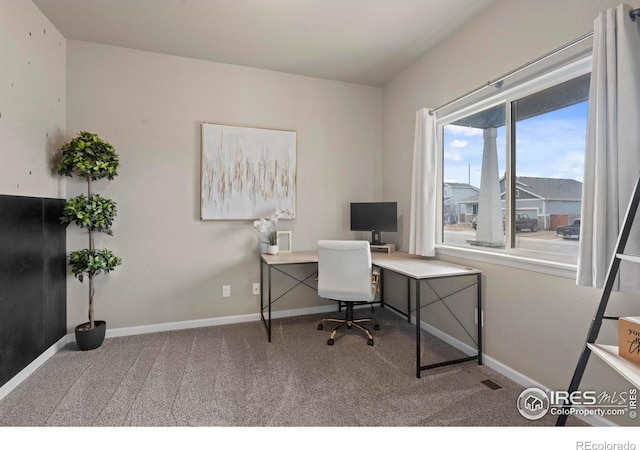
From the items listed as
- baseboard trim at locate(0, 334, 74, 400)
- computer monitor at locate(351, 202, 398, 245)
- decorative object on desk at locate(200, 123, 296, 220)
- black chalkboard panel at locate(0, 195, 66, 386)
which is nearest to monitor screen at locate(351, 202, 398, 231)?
computer monitor at locate(351, 202, 398, 245)

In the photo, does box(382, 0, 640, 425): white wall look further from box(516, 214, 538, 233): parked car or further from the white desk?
box(516, 214, 538, 233): parked car

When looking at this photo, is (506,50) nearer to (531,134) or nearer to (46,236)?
(531,134)

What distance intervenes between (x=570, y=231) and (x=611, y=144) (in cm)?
61

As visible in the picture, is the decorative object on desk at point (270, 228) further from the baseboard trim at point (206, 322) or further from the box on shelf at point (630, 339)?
the box on shelf at point (630, 339)

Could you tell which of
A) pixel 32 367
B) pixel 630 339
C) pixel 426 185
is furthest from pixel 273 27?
pixel 32 367

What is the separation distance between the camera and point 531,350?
2.10m

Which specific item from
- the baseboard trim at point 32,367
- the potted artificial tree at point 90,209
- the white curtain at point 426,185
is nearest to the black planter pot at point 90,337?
the potted artificial tree at point 90,209

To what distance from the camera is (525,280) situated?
2.14m

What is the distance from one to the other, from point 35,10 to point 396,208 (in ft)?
11.4

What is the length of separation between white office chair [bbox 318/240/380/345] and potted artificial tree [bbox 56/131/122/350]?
1.83 meters

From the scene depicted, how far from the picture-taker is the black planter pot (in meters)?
2.62

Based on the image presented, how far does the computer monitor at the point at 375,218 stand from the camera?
11.0 feet

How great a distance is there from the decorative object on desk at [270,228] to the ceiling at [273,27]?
1588mm

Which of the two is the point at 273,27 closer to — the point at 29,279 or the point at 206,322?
the point at 29,279
